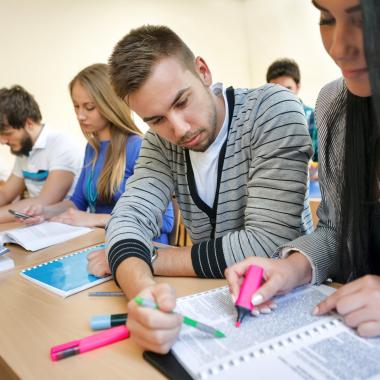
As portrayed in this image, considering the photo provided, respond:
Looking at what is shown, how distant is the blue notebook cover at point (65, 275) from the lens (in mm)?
903

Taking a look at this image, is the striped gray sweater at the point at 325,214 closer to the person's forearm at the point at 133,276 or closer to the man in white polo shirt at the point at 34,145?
the person's forearm at the point at 133,276

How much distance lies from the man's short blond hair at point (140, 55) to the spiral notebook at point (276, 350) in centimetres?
58

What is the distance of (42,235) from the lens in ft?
4.72

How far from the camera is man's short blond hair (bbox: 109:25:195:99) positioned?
0.94 meters

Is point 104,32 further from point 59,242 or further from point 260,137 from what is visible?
point 260,137

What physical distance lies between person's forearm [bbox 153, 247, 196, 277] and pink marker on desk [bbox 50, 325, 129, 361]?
0.25 m

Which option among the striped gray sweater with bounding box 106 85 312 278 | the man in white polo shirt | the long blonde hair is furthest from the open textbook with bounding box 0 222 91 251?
the man in white polo shirt

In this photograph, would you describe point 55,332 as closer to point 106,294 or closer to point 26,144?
point 106,294

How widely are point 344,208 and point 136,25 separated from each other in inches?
142

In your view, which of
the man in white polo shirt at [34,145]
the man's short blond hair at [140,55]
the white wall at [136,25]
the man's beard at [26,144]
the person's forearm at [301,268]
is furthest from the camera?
the white wall at [136,25]

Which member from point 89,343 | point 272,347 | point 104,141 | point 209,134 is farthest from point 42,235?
point 272,347

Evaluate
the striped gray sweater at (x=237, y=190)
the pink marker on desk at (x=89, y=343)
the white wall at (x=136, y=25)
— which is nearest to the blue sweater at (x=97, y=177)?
the striped gray sweater at (x=237, y=190)

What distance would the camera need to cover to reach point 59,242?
4.48 feet

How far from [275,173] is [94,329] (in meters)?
0.53
